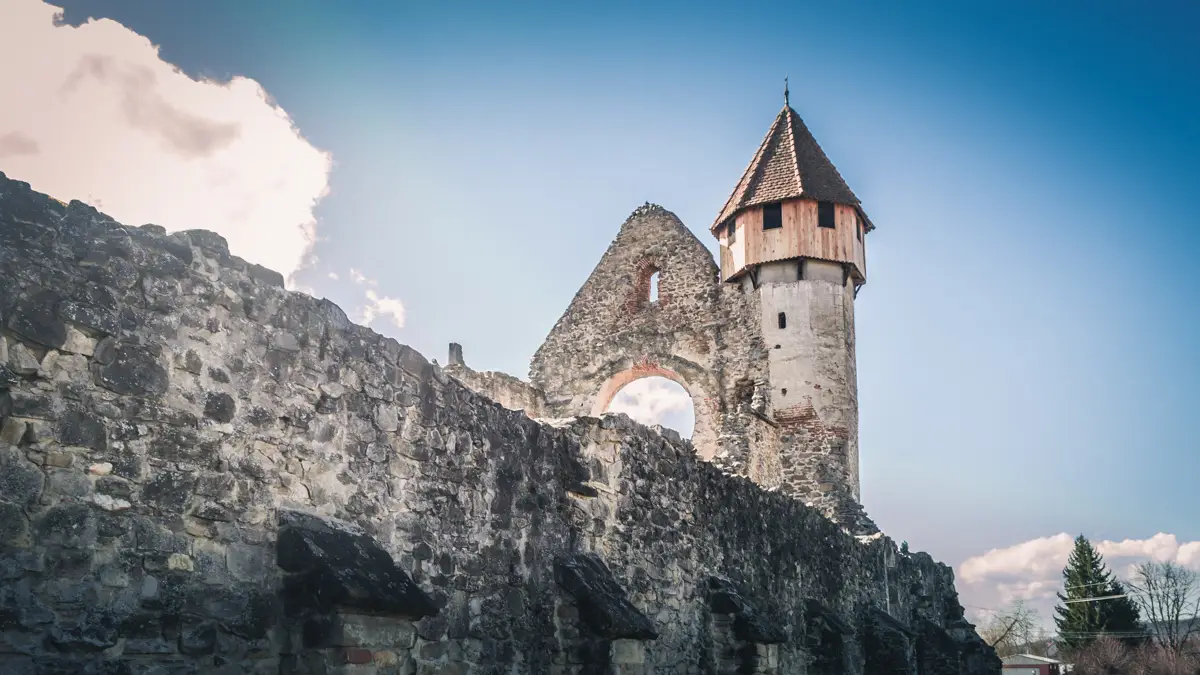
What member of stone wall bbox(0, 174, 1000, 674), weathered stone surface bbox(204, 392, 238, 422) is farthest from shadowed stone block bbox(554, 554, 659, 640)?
weathered stone surface bbox(204, 392, 238, 422)

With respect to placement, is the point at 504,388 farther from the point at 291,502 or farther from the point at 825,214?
the point at 291,502

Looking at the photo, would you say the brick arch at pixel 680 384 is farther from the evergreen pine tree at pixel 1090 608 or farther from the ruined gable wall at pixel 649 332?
the evergreen pine tree at pixel 1090 608

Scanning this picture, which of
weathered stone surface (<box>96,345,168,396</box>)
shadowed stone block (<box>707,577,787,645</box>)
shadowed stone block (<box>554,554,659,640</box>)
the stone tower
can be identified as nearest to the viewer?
weathered stone surface (<box>96,345,168,396</box>)

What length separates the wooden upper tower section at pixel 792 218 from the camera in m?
25.8

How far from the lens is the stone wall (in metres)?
4.73

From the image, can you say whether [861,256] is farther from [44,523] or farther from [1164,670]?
[1164,670]

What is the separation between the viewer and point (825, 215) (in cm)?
2608

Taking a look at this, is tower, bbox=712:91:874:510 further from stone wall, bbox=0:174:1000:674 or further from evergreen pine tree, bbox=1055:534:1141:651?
evergreen pine tree, bbox=1055:534:1141:651

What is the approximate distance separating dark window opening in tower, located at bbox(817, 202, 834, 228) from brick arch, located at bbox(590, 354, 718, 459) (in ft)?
14.7

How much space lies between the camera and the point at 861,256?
87.8ft

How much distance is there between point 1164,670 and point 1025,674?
7453mm

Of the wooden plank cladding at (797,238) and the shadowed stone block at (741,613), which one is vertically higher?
the wooden plank cladding at (797,238)

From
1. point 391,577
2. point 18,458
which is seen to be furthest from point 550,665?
point 18,458

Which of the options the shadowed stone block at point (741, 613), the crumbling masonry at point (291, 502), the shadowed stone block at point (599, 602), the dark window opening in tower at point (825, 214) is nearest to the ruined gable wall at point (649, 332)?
the dark window opening in tower at point (825, 214)
